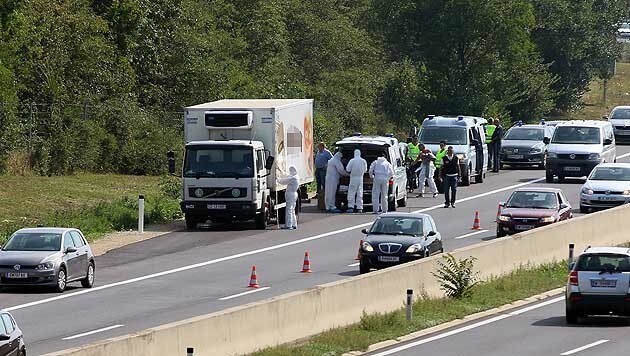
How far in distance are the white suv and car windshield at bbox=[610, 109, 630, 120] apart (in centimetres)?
4577

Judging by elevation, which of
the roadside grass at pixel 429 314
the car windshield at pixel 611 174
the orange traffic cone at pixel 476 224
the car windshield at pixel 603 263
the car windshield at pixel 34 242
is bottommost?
the roadside grass at pixel 429 314

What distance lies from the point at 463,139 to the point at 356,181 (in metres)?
8.61

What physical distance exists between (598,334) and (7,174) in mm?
25322

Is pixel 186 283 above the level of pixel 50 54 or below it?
below

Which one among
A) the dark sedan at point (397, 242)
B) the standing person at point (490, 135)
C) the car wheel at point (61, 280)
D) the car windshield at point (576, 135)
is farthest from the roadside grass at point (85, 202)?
the car windshield at point (576, 135)

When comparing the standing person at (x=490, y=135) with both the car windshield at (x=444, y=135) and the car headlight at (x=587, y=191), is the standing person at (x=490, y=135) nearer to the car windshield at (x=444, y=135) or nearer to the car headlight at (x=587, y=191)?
the car windshield at (x=444, y=135)

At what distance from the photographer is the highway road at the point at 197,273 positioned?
27.1 meters

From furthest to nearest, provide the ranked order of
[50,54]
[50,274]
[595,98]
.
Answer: [595,98], [50,54], [50,274]

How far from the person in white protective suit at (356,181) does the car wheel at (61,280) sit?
14.2m

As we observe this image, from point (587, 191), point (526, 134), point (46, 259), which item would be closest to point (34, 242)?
point (46, 259)

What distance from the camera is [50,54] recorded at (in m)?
53.8

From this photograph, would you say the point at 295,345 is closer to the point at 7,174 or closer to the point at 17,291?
the point at 17,291

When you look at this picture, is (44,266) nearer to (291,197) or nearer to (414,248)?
(414,248)

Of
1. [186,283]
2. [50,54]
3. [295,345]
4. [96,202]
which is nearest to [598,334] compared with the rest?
[295,345]
